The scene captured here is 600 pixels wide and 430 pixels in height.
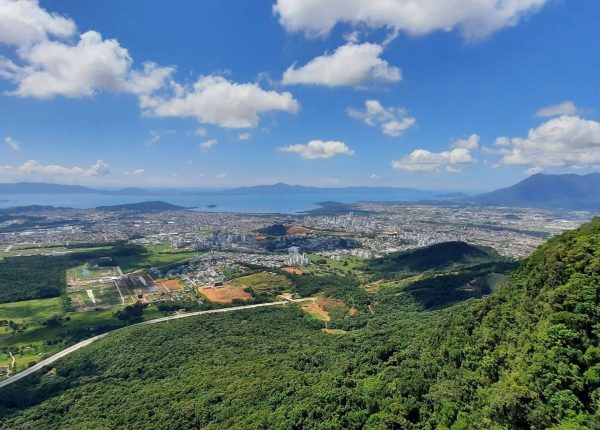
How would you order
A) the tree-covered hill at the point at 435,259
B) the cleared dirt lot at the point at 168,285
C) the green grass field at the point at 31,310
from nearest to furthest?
the green grass field at the point at 31,310 < the cleared dirt lot at the point at 168,285 < the tree-covered hill at the point at 435,259

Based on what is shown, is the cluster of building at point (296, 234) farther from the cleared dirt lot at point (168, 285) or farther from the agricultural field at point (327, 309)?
the agricultural field at point (327, 309)

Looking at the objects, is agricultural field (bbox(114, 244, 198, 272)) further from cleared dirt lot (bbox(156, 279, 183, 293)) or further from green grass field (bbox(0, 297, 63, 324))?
green grass field (bbox(0, 297, 63, 324))

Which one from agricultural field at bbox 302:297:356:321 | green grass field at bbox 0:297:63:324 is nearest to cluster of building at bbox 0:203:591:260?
agricultural field at bbox 302:297:356:321

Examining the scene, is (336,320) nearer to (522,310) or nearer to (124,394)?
(124,394)

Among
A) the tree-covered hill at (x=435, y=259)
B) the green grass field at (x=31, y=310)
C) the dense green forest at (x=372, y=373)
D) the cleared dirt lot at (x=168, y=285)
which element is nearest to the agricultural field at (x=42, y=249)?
the green grass field at (x=31, y=310)

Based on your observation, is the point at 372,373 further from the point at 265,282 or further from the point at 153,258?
the point at 153,258

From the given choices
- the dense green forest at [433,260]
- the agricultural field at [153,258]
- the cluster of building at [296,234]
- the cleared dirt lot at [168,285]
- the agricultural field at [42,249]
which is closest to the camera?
the cleared dirt lot at [168,285]

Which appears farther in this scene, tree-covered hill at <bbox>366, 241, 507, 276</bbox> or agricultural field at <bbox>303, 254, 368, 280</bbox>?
agricultural field at <bbox>303, 254, 368, 280</bbox>

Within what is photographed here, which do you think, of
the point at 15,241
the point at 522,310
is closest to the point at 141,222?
the point at 15,241
